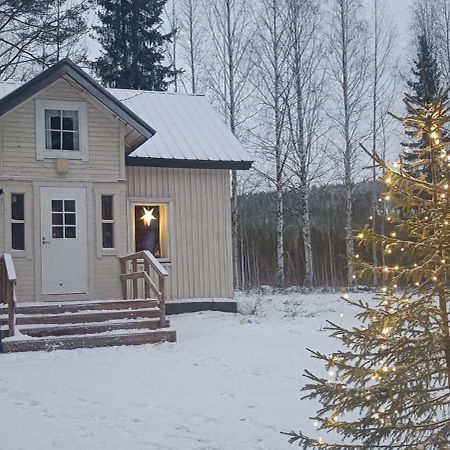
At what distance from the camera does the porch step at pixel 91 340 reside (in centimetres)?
954

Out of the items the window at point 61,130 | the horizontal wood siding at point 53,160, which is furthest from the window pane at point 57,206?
the window at point 61,130

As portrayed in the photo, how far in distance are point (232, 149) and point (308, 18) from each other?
12.3m

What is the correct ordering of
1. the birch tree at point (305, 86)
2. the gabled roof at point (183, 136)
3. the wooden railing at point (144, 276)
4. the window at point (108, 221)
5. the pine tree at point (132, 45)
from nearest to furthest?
the wooden railing at point (144, 276) → the window at point (108, 221) → the gabled roof at point (183, 136) → the birch tree at point (305, 86) → the pine tree at point (132, 45)

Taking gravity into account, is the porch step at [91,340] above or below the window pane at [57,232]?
below

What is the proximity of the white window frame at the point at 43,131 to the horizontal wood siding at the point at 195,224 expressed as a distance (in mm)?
1633

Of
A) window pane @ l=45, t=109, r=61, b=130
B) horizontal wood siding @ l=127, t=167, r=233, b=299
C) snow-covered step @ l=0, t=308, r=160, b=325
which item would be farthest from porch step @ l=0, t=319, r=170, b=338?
window pane @ l=45, t=109, r=61, b=130

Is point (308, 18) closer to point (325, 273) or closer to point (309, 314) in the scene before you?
point (325, 273)

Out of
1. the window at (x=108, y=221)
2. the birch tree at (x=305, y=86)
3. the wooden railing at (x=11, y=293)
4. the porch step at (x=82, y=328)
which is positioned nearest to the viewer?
the wooden railing at (x=11, y=293)

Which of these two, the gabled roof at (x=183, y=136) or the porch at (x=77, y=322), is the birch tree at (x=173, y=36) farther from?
the porch at (x=77, y=322)

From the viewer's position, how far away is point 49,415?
20.2 ft

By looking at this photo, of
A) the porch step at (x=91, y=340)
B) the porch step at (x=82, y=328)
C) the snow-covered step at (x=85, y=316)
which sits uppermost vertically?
the snow-covered step at (x=85, y=316)

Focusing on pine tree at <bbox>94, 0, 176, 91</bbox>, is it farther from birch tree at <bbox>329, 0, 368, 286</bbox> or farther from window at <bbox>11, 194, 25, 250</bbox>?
window at <bbox>11, 194, 25, 250</bbox>

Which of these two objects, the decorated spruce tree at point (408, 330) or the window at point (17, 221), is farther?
the window at point (17, 221)

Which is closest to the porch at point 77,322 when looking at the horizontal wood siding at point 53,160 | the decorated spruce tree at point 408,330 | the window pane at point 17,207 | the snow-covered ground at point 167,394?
the snow-covered ground at point 167,394
